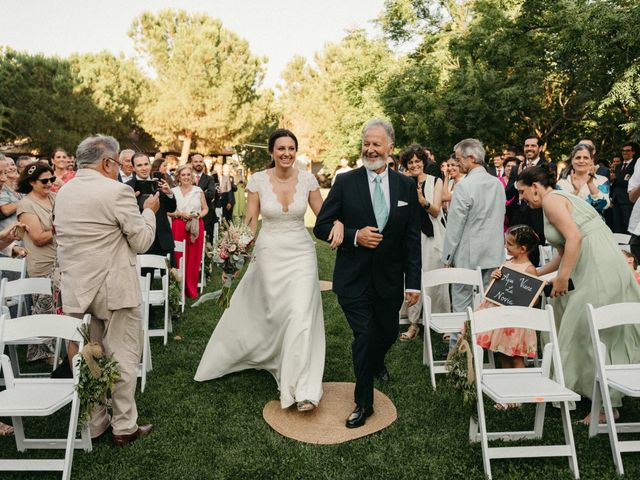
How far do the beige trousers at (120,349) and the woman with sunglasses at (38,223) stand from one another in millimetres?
1943

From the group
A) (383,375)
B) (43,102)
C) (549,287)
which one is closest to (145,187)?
Result: (383,375)

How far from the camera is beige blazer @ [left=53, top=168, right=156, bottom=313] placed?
145 inches

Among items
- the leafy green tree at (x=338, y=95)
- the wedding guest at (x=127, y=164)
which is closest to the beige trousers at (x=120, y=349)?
the wedding guest at (x=127, y=164)

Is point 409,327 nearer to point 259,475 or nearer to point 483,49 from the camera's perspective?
point 259,475

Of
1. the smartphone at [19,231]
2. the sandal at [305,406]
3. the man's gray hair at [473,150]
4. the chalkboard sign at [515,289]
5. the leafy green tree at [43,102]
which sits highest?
the leafy green tree at [43,102]

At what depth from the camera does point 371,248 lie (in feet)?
13.4

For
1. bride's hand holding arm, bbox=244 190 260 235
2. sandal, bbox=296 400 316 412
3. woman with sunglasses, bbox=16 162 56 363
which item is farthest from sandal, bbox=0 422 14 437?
bride's hand holding arm, bbox=244 190 260 235

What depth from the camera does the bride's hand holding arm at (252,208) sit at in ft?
17.2

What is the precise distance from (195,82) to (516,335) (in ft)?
113

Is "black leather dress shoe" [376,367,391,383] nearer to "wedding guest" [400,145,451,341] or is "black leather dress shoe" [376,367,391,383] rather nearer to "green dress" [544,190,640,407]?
"wedding guest" [400,145,451,341]

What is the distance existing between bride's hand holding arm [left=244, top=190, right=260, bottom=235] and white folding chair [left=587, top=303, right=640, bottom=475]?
124 inches

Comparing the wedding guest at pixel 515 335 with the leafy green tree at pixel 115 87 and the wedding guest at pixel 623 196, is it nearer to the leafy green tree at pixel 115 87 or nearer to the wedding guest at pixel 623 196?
the wedding guest at pixel 623 196

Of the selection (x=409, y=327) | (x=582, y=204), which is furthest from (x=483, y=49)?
(x=582, y=204)

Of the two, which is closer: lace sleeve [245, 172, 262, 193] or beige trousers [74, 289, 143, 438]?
beige trousers [74, 289, 143, 438]
